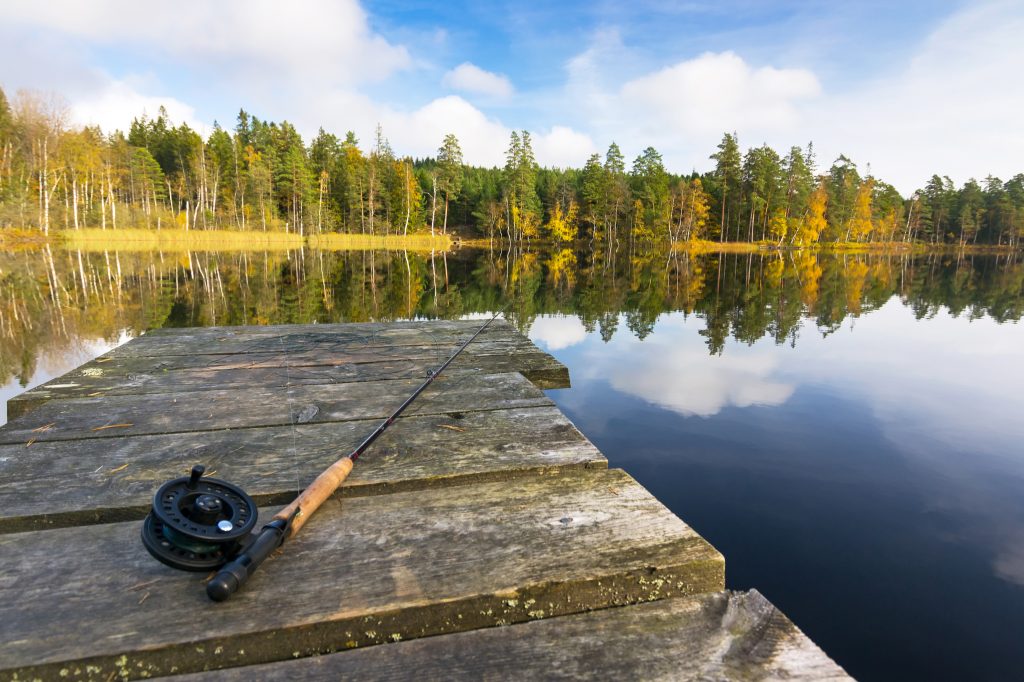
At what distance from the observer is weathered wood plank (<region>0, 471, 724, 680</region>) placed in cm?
102

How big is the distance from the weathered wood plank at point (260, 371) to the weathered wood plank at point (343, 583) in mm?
1737

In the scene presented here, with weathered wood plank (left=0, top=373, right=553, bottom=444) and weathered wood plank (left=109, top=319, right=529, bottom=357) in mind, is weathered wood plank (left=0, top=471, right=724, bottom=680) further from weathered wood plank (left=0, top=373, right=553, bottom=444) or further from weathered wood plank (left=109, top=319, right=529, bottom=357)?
weathered wood plank (left=109, top=319, right=529, bottom=357)

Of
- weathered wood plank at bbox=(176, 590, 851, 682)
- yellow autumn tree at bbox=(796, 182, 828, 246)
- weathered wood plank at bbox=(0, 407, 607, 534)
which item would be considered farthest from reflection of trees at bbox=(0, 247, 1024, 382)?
yellow autumn tree at bbox=(796, 182, 828, 246)

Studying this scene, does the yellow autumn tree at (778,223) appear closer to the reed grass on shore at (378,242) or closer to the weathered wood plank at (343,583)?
the reed grass on shore at (378,242)

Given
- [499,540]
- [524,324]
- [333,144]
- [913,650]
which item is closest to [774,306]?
[524,324]

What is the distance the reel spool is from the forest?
58.8 m

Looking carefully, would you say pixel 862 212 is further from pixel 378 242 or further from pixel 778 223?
pixel 378 242

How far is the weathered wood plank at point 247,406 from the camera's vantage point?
2.26m

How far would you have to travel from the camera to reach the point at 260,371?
3391 mm

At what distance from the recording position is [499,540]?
1373 mm

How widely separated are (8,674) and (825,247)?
290 ft

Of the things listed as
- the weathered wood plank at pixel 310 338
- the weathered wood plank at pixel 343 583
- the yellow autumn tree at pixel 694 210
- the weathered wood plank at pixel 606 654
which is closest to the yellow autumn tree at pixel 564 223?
the yellow autumn tree at pixel 694 210

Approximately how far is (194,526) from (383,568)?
431 millimetres

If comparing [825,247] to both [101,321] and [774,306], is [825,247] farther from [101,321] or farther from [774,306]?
[101,321]
